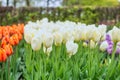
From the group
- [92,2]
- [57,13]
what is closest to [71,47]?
[57,13]

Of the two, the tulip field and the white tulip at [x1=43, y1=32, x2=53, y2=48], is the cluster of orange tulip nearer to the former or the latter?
the tulip field

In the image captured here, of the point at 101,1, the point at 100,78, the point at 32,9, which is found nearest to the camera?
the point at 100,78

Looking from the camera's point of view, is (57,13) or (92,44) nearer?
(92,44)

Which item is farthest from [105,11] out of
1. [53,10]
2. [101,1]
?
[101,1]

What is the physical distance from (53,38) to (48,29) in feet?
0.81

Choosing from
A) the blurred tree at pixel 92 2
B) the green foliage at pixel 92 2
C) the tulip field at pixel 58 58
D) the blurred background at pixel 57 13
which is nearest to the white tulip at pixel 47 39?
the tulip field at pixel 58 58

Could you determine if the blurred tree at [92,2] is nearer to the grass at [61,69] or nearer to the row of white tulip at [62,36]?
the row of white tulip at [62,36]

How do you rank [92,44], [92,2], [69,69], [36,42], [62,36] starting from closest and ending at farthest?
[36,42]
[69,69]
[62,36]
[92,44]
[92,2]

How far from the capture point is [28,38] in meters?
3.19

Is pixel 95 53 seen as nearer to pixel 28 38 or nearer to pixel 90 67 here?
pixel 90 67

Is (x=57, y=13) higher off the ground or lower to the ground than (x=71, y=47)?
lower

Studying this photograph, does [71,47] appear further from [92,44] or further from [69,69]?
[92,44]

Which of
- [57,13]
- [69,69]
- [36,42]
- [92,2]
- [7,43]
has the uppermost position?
[36,42]

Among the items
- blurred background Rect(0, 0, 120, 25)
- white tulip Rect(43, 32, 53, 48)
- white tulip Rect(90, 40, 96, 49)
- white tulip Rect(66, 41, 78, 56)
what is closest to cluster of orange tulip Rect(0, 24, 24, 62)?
white tulip Rect(43, 32, 53, 48)
